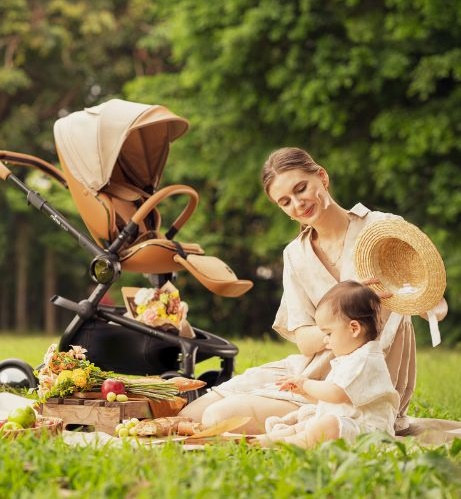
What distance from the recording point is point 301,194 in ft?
14.1

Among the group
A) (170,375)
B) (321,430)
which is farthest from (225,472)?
(170,375)

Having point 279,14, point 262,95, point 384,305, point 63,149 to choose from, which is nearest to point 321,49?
point 279,14

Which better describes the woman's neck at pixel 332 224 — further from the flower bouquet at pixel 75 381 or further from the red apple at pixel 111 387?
the red apple at pixel 111 387

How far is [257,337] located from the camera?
65.1 ft

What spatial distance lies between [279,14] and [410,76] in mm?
2044

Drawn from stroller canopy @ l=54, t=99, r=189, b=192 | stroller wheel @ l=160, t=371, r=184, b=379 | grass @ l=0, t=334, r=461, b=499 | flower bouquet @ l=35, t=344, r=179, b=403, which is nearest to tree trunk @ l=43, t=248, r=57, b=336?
stroller canopy @ l=54, t=99, r=189, b=192

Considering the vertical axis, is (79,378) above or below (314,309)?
below

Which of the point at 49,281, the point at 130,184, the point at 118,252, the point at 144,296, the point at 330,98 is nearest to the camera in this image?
the point at 118,252

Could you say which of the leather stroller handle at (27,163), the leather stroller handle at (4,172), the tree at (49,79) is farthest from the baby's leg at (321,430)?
the tree at (49,79)

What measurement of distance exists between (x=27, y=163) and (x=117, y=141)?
0.64 m

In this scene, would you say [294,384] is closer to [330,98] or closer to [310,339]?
[310,339]

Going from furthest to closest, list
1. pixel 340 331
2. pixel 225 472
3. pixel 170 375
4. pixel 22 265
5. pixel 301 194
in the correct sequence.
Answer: pixel 22 265 → pixel 170 375 → pixel 301 194 → pixel 340 331 → pixel 225 472

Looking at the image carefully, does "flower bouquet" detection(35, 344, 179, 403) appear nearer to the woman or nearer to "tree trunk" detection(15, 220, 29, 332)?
the woman

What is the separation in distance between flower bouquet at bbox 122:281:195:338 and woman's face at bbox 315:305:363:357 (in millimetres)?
2295
